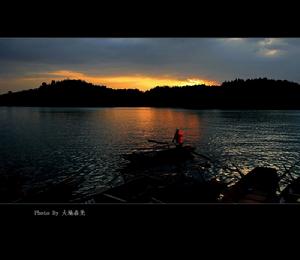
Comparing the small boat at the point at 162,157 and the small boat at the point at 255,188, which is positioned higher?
the small boat at the point at 255,188

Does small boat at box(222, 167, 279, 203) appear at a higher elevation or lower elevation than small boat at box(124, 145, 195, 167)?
higher

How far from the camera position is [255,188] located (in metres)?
6.55

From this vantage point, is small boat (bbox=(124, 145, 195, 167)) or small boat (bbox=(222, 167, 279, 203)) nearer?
small boat (bbox=(222, 167, 279, 203))

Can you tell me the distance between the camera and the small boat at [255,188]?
542 cm

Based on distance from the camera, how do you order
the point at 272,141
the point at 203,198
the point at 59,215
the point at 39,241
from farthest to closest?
the point at 272,141
the point at 203,198
the point at 39,241
the point at 59,215

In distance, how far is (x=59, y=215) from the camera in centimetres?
158

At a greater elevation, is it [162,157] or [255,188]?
[255,188]

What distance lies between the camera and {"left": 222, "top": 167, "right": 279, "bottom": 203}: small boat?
5.42 m

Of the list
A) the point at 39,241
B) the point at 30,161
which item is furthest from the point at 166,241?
the point at 30,161

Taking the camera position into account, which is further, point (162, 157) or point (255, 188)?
point (162, 157)

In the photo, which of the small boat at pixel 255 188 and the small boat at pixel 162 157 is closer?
the small boat at pixel 255 188
